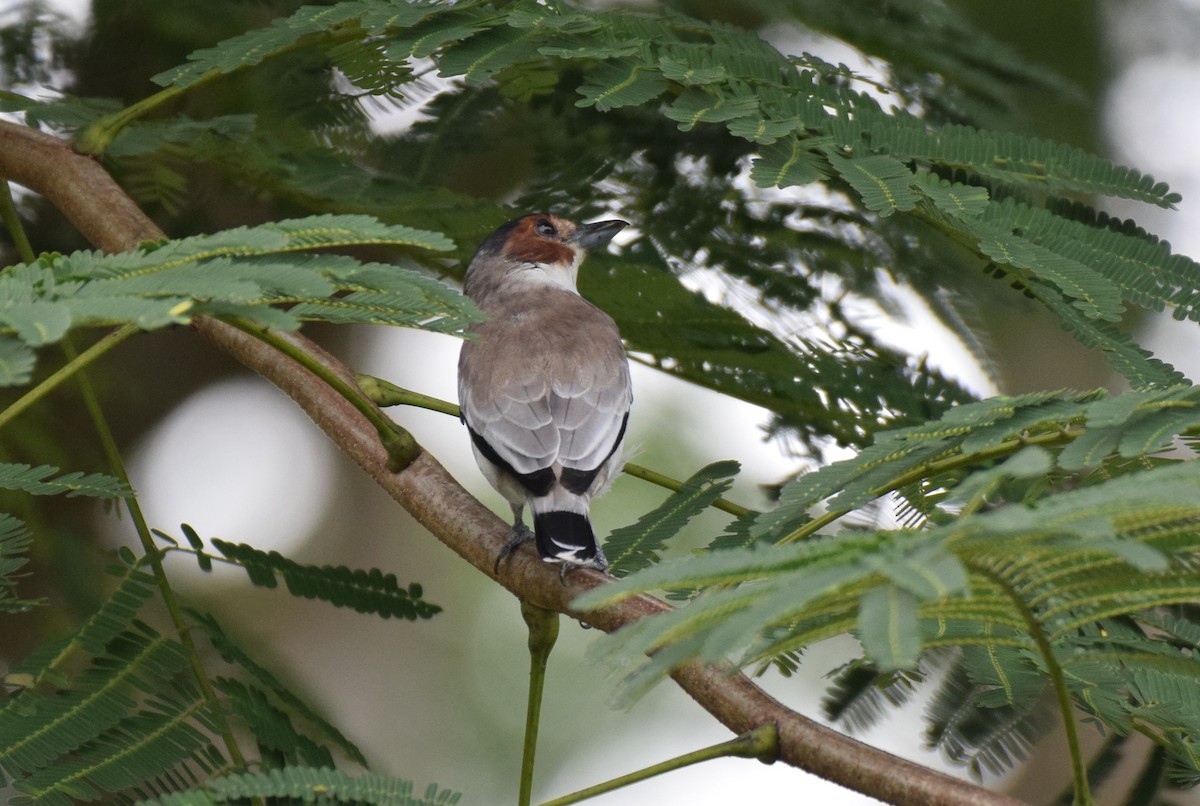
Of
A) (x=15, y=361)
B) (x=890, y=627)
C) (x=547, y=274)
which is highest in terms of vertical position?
(x=547, y=274)

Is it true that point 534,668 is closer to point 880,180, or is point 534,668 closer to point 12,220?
point 880,180

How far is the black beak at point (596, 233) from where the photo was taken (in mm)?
4355

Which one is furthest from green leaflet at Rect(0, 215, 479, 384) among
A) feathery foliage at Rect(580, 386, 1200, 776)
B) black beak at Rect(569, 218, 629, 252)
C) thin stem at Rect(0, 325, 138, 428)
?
black beak at Rect(569, 218, 629, 252)

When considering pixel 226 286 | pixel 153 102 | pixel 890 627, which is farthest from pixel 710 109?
pixel 890 627

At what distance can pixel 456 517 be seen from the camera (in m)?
3.21

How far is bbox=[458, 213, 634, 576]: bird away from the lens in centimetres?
338

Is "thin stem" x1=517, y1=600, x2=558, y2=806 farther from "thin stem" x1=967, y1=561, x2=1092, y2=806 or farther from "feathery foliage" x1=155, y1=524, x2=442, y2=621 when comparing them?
"thin stem" x1=967, y1=561, x2=1092, y2=806

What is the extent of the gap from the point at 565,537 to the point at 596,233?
1.52 m

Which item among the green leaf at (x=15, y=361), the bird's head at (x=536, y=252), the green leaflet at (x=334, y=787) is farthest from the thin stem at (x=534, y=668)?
the bird's head at (x=536, y=252)

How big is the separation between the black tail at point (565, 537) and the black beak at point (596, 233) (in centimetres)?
134

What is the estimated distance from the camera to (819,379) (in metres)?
3.86

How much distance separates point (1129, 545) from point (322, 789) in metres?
→ 1.44

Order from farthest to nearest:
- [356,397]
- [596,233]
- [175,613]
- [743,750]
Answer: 1. [596,233]
2. [175,613]
3. [356,397]
4. [743,750]

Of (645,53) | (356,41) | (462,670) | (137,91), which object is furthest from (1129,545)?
(462,670)
